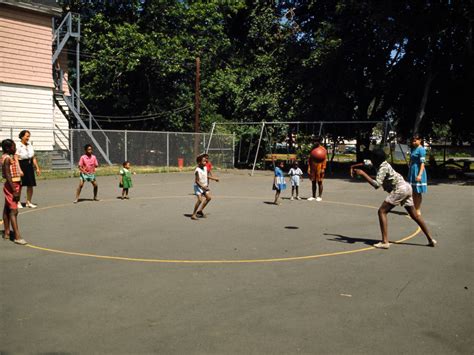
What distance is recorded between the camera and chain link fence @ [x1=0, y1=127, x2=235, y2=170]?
2430cm

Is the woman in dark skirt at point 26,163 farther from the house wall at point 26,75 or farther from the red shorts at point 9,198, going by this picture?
the house wall at point 26,75

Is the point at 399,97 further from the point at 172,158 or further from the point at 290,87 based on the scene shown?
the point at 172,158

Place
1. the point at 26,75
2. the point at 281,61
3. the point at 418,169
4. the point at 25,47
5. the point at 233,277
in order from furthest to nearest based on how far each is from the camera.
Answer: the point at 281,61
the point at 26,75
the point at 25,47
the point at 418,169
the point at 233,277

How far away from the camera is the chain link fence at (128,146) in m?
24.3

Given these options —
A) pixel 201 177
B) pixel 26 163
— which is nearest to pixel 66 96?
pixel 26 163

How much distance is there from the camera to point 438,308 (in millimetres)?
5035

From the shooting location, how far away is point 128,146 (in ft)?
90.5

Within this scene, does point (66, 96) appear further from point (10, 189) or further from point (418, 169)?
point (418, 169)

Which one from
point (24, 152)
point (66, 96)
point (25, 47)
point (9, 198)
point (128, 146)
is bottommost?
point (9, 198)

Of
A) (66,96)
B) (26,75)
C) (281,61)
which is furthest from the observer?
(281,61)

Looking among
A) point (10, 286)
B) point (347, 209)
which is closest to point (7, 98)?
point (347, 209)

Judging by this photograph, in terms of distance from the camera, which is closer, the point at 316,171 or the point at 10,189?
the point at 10,189

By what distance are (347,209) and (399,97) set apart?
60.4 feet

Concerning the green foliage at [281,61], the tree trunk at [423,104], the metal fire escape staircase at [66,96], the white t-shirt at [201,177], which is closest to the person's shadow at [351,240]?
the white t-shirt at [201,177]
